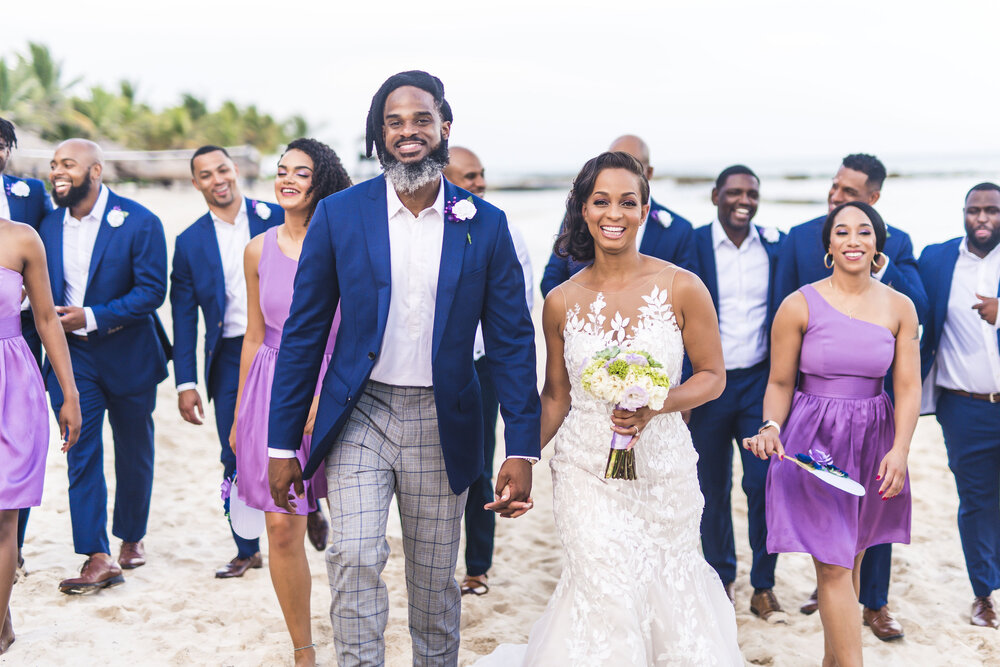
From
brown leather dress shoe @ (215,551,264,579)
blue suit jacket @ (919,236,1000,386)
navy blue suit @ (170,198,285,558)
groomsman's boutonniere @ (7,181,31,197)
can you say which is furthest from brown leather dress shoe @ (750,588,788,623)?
groomsman's boutonniere @ (7,181,31,197)

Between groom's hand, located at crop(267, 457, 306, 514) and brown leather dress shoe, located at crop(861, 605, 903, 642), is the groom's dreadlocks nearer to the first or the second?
groom's hand, located at crop(267, 457, 306, 514)

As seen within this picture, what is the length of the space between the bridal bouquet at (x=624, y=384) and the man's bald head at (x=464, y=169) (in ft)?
8.66

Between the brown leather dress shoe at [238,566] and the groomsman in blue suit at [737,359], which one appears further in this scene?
the brown leather dress shoe at [238,566]

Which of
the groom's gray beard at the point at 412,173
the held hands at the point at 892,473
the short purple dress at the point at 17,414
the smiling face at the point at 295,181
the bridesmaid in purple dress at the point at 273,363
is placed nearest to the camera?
the groom's gray beard at the point at 412,173

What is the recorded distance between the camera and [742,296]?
5.25m

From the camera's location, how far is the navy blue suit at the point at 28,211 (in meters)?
5.33

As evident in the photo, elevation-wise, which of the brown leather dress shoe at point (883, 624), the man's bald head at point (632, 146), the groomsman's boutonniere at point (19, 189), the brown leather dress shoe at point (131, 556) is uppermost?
the man's bald head at point (632, 146)

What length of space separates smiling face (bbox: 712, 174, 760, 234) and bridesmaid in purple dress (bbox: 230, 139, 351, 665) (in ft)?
7.37

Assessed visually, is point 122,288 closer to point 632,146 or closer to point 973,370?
point 632,146

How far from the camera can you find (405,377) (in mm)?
3455

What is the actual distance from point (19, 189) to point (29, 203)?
0.11m

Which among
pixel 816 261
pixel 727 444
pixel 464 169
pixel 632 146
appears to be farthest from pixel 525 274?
pixel 816 261

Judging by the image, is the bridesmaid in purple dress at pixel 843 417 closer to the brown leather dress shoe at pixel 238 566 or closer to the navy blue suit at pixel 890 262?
the navy blue suit at pixel 890 262

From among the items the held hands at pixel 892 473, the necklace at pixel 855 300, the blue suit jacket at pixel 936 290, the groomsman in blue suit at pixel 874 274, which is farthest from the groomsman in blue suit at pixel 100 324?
the blue suit jacket at pixel 936 290
